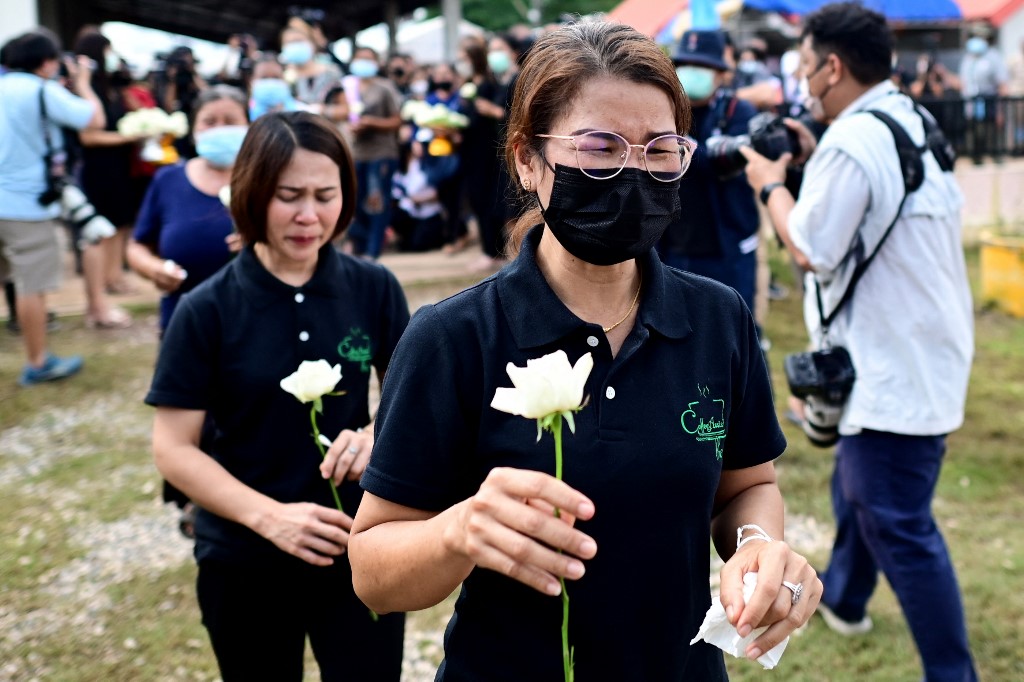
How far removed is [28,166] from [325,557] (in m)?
5.88

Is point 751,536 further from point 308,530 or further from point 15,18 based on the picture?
point 15,18

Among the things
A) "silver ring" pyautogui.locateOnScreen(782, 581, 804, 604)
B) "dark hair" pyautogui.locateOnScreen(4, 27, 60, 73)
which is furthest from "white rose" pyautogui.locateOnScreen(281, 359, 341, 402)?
"dark hair" pyautogui.locateOnScreen(4, 27, 60, 73)

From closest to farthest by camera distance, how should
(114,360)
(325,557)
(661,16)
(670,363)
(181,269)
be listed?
(670,363) < (325,557) < (181,269) < (114,360) < (661,16)

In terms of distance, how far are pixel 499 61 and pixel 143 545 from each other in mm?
7003

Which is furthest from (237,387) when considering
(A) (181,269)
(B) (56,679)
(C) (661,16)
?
(C) (661,16)

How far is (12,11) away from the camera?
11055mm

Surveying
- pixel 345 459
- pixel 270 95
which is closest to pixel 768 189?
pixel 345 459

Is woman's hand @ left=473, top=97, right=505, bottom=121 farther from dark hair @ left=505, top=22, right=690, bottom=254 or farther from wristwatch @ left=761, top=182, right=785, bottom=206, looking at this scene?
dark hair @ left=505, top=22, right=690, bottom=254

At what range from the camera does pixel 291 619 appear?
271 centimetres

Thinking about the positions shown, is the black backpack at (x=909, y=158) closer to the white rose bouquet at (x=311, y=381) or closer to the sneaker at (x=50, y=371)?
the white rose bouquet at (x=311, y=381)

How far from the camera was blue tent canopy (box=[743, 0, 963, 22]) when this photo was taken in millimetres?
12172

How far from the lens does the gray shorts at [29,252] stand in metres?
7.25

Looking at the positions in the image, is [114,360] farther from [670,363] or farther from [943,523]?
[670,363]

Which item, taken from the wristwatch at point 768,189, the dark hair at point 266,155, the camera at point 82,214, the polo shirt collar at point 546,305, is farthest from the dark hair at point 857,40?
the camera at point 82,214
